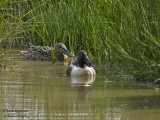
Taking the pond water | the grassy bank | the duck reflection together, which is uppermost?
the grassy bank

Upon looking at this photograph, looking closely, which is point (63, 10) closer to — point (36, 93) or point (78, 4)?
point (78, 4)

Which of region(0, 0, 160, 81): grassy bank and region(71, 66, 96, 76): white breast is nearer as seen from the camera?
region(0, 0, 160, 81): grassy bank

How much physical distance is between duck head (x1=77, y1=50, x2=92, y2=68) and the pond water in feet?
2.01

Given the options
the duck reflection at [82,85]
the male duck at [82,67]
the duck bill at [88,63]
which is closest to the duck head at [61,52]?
the male duck at [82,67]

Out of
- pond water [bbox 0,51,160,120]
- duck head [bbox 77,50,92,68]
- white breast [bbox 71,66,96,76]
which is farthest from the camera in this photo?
duck head [bbox 77,50,92,68]

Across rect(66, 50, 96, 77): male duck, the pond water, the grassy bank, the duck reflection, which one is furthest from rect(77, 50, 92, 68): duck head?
the pond water

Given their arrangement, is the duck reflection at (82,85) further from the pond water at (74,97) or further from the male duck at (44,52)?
the male duck at (44,52)

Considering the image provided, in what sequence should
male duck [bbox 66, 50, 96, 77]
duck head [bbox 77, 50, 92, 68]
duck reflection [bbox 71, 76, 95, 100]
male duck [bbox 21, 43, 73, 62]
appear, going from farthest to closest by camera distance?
male duck [bbox 21, 43, 73, 62] → duck head [bbox 77, 50, 92, 68] → male duck [bbox 66, 50, 96, 77] → duck reflection [bbox 71, 76, 95, 100]

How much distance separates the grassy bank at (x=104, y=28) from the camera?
10086mm

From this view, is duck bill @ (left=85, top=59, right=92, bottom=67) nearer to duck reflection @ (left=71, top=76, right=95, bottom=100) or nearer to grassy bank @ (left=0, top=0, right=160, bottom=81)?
grassy bank @ (left=0, top=0, right=160, bottom=81)

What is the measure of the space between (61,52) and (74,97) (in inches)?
255

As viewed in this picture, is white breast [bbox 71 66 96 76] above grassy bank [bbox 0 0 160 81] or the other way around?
the other way around

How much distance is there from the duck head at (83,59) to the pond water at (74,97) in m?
0.61

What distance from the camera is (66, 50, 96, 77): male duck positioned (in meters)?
12.6
